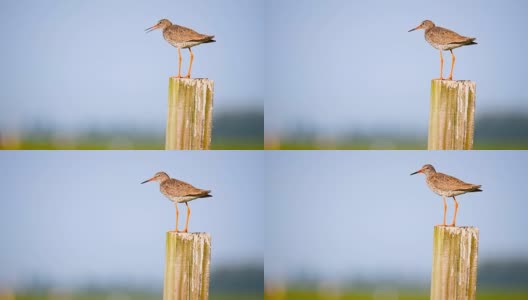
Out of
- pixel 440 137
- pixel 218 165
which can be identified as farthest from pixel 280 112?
pixel 440 137

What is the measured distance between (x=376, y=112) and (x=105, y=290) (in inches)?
60.7

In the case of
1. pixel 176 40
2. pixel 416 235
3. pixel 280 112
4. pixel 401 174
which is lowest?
pixel 416 235

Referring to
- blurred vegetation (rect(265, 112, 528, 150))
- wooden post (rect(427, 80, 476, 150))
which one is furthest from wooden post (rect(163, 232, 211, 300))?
wooden post (rect(427, 80, 476, 150))

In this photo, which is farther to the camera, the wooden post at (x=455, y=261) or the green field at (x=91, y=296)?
the wooden post at (x=455, y=261)

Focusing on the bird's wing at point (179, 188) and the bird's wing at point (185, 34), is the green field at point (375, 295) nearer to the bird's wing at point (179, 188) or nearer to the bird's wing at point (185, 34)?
the bird's wing at point (179, 188)

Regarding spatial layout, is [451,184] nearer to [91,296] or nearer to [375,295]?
[375,295]

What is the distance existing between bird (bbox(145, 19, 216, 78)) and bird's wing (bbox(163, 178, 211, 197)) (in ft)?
1.67

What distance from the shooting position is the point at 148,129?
4332 mm

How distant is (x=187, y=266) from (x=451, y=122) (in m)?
1.44

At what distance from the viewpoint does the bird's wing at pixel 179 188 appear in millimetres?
4344

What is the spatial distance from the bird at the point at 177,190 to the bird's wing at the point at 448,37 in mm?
1342

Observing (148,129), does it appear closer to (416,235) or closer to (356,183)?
(356,183)

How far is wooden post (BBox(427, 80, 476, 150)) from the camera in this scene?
441cm

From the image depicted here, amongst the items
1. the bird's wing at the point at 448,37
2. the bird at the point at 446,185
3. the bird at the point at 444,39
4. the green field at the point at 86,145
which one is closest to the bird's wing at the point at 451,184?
the bird at the point at 446,185
